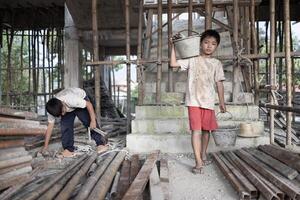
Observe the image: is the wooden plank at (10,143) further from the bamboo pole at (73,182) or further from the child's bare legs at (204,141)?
the child's bare legs at (204,141)

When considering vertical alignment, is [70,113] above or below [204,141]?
above

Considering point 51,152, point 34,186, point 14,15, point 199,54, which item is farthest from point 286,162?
point 14,15

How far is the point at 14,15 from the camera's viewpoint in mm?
11711

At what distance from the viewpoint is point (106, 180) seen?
11.9ft

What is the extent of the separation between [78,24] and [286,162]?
7.29 meters

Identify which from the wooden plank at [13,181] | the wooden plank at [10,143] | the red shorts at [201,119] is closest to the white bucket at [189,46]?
the red shorts at [201,119]

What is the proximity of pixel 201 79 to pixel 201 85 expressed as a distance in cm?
7

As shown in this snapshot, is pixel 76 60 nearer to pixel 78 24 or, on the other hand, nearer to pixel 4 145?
pixel 78 24

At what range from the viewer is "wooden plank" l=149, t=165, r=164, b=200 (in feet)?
10.2

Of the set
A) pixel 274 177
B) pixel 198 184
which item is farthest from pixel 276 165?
pixel 198 184

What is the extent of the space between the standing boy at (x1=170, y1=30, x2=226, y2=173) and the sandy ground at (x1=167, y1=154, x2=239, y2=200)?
0.16m

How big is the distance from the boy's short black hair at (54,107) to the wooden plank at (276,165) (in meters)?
2.58

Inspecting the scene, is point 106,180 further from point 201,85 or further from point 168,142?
point 168,142

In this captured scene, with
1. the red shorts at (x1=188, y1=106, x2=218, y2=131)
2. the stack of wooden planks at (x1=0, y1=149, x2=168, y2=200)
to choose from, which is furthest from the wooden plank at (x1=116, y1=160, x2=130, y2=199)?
the red shorts at (x1=188, y1=106, x2=218, y2=131)
